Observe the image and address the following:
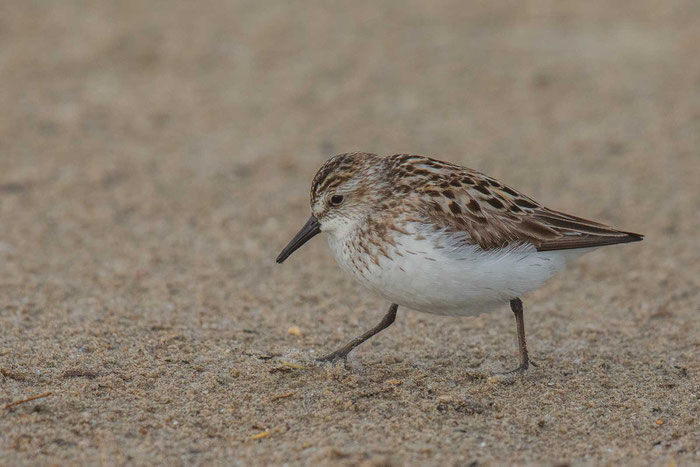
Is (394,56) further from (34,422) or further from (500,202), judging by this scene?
(34,422)

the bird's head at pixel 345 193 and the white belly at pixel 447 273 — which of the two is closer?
the white belly at pixel 447 273

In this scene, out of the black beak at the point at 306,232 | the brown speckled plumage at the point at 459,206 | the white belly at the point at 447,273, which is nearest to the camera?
the white belly at the point at 447,273

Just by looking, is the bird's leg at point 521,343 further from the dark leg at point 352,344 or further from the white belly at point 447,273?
the dark leg at point 352,344

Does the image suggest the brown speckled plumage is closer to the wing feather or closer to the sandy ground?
the wing feather

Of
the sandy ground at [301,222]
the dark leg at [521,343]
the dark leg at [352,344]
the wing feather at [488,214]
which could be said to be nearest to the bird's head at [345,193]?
the wing feather at [488,214]

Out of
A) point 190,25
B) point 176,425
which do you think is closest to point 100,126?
point 190,25

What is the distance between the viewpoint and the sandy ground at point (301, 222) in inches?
162

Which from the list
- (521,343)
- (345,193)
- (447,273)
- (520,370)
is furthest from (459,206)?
(520,370)

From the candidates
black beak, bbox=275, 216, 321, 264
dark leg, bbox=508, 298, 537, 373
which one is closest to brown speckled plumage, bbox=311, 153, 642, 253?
black beak, bbox=275, 216, 321, 264

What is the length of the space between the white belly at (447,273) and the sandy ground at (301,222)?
47 centimetres

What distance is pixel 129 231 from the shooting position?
23.4 feet

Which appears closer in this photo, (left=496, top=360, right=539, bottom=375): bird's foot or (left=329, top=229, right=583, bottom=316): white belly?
(left=329, top=229, right=583, bottom=316): white belly

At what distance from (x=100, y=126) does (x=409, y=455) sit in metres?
6.18

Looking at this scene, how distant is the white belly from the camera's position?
14.0ft
